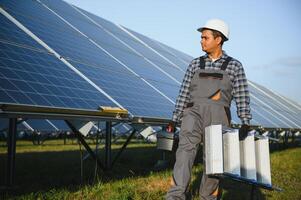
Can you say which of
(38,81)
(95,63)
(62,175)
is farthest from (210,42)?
(95,63)

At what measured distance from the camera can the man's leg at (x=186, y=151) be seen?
4.10 m

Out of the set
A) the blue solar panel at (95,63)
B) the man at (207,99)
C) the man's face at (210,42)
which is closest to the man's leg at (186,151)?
the man at (207,99)

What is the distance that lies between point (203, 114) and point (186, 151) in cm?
42

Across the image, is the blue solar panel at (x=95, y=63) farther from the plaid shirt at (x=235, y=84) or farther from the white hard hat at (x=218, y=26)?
the white hard hat at (x=218, y=26)

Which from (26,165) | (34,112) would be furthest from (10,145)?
(26,165)

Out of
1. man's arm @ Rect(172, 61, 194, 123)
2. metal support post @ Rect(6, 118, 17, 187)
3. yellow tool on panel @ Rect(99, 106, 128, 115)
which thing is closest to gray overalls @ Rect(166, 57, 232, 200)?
man's arm @ Rect(172, 61, 194, 123)

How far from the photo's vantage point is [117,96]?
7.67 m

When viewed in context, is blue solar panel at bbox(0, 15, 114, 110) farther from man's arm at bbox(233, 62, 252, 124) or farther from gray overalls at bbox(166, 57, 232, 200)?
man's arm at bbox(233, 62, 252, 124)

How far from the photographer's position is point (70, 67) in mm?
7414

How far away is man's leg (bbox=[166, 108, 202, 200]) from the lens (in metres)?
4.10

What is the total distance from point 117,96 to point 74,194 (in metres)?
2.67

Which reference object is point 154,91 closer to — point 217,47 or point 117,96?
point 117,96

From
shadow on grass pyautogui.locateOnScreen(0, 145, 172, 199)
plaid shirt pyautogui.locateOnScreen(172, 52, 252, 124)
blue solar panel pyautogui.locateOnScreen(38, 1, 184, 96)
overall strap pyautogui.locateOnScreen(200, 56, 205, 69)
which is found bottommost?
shadow on grass pyautogui.locateOnScreen(0, 145, 172, 199)

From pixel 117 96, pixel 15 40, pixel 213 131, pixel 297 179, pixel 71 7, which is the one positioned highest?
pixel 71 7
